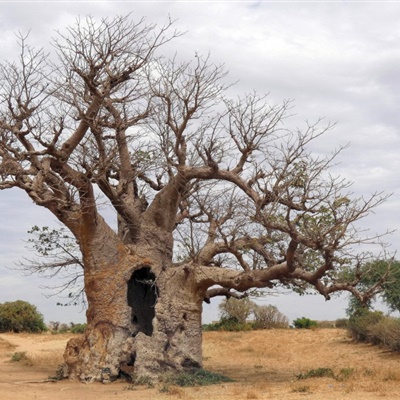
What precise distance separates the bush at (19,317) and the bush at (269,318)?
1081cm

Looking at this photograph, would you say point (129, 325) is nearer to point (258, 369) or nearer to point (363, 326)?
point (258, 369)

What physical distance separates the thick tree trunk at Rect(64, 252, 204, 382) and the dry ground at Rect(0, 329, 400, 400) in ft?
1.60

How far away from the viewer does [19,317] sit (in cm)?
3111

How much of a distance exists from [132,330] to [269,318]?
52.5 ft

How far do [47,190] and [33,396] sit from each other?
367 centimetres

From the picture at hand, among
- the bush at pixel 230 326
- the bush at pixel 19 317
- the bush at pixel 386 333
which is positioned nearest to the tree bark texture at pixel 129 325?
the bush at pixel 386 333

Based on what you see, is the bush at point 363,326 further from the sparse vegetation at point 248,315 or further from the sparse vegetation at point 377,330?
the sparse vegetation at point 248,315

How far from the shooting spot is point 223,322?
2817 centimetres

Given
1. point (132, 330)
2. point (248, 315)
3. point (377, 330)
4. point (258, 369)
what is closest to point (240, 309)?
point (248, 315)

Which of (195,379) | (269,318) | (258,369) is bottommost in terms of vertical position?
(195,379)

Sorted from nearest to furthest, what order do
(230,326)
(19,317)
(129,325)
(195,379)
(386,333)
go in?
(195,379) < (129,325) < (386,333) < (230,326) < (19,317)

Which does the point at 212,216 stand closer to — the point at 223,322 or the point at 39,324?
the point at 223,322

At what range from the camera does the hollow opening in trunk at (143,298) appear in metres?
14.1

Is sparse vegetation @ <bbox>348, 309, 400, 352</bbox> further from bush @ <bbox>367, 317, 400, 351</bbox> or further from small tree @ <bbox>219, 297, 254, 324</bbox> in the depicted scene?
small tree @ <bbox>219, 297, 254, 324</bbox>
